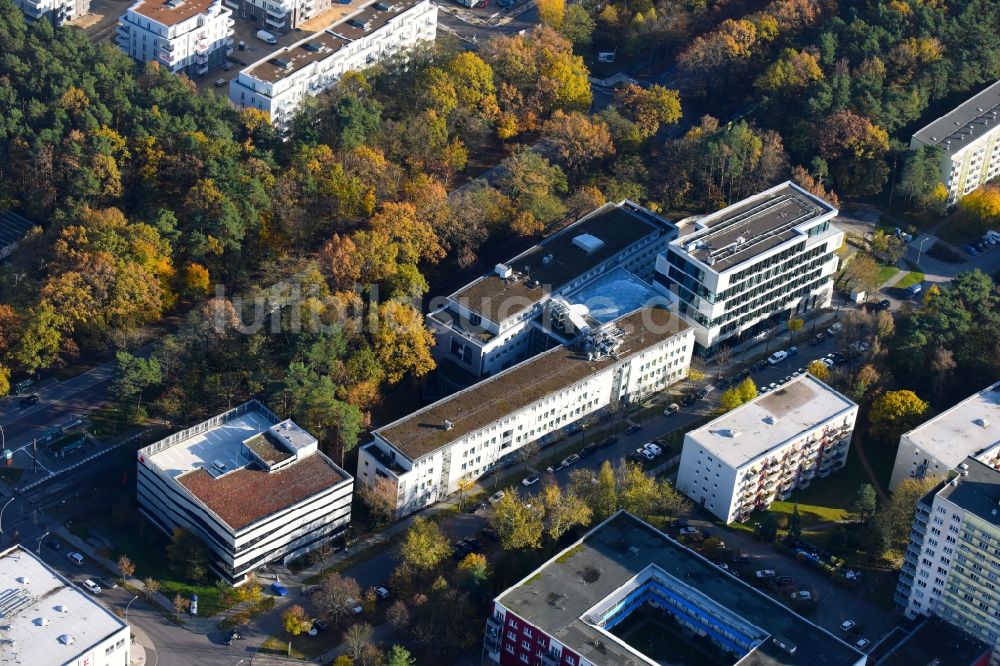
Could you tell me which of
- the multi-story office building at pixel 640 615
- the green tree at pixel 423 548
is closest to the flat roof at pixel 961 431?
the multi-story office building at pixel 640 615

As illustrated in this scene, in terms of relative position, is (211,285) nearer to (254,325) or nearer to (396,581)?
(254,325)

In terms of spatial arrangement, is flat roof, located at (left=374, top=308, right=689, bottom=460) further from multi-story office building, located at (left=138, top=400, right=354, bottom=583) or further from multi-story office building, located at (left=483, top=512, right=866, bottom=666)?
multi-story office building, located at (left=483, top=512, right=866, bottom=666)

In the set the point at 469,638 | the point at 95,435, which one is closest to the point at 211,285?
the point at 95,435

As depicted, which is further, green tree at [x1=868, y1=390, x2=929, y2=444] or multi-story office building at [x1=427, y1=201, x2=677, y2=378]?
multi-story office building at [x1=427, y1=201, x2=677, y2=378]

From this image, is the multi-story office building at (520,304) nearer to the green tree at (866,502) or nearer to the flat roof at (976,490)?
the green tree at (866,502)

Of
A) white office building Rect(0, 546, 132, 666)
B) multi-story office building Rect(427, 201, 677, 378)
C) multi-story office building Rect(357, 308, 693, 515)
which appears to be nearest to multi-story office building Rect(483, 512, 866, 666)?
multi-story office building Rect(357, 308, 693, 515)
